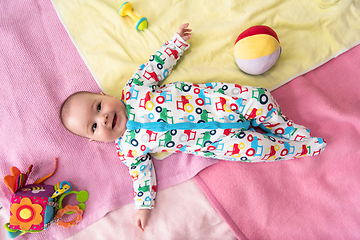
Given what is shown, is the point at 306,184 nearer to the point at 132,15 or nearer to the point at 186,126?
the point at 186,126

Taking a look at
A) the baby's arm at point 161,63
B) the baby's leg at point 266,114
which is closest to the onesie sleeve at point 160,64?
the baby's arm at point 161,63

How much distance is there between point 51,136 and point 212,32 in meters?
1.26

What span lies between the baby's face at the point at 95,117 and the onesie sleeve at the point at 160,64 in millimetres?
213

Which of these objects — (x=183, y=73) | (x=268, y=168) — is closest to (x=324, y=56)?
(x=268, y=168)

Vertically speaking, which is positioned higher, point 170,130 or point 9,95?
point 9,95

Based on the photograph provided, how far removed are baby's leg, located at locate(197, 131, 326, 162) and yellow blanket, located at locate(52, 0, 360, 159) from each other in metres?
0.40

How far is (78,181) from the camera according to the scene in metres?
1.46

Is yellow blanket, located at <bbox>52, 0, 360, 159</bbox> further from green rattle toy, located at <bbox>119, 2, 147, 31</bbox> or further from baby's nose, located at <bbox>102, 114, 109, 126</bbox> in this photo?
baby's nose, located at <bbox>102, 114, 109, 126</bbox>

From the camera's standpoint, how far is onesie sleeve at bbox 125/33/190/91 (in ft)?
4.66

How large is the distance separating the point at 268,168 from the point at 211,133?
0.47 metres

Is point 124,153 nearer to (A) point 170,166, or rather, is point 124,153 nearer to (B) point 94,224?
(A) point 170,166

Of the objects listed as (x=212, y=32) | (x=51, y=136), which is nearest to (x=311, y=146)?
(x=212, y=32)

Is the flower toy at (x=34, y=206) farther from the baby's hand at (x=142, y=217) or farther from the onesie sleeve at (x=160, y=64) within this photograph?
the onesie sleeve at (x=160, y=64)

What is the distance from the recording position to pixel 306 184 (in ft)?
4.73
